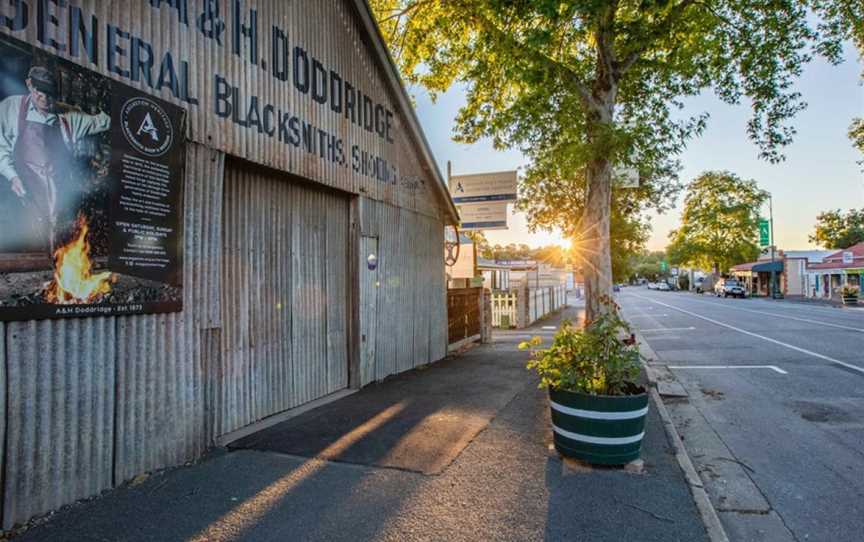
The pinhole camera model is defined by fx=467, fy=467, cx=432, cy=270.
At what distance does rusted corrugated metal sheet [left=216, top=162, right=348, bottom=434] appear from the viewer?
5480 mm

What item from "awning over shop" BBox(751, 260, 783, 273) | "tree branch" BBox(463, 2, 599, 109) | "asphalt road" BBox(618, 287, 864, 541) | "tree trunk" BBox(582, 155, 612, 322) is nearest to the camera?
"asphalt road" BBox(618, 287, 864, 541)

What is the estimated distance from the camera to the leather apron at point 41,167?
131 inches

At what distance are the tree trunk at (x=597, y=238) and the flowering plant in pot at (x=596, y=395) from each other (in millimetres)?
2866

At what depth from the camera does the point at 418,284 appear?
9766 mm

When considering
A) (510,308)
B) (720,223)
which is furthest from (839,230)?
(510,308)

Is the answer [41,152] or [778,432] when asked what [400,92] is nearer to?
[41,152]

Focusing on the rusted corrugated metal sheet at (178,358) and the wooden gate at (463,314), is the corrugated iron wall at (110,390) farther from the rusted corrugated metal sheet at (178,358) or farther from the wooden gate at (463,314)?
the wooden gate at (463,314)

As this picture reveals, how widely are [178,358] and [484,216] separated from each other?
10289 millimetres

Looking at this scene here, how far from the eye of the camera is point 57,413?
3.53m

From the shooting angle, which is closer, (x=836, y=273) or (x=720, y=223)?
(x=836, y=273)

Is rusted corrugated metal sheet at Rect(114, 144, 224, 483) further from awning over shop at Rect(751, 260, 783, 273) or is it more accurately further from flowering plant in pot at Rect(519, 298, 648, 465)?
awning over shop at Rect(751, 260, 783, 273)

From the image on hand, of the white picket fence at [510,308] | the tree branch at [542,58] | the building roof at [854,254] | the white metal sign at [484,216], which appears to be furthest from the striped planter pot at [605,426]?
the building roof at [854,254]

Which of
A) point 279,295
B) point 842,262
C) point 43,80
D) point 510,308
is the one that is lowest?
point 510,308

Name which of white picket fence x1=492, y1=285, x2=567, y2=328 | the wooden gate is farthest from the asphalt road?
white picket fence x1=492, y1=285, x2=567, y2=328
